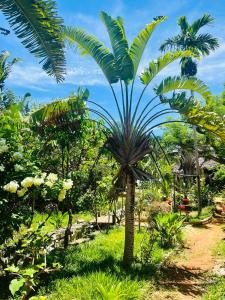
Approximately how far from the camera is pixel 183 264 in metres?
11.1

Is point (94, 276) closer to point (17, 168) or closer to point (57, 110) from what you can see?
point (17, 168)

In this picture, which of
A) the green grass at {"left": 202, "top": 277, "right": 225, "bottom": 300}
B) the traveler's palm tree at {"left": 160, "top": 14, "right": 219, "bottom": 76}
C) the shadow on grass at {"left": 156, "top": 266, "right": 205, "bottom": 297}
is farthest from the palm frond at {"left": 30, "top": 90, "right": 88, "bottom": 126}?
the traveler's palm tree at {"left": 160, "top": 14, "right": 219, "bottom": 76}

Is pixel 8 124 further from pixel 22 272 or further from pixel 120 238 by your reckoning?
pixel 120 238

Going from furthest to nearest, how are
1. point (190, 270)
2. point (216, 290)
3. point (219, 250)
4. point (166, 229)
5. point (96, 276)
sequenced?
point (219, 250), point (166, 229), point (190, 270), point (216, 290), point (96, 276)

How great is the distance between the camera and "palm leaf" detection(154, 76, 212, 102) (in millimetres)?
10195

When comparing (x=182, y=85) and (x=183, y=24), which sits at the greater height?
(x=183, y=24)

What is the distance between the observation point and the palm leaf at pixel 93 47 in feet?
32.2

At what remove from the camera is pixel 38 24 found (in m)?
5.20

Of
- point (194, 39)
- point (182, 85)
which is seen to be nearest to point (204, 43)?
point (194, 39)

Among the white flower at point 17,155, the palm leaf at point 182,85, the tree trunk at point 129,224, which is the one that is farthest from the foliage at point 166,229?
the white flower at point 17,155

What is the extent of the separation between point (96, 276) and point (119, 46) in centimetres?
600

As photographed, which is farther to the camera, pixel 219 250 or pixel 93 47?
pixel 219 250

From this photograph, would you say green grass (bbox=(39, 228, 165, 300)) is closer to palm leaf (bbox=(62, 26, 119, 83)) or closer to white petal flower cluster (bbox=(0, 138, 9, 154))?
white petal flower cluster (bbox=(0, 138, 9, 154))

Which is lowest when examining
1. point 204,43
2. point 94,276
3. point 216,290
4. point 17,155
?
point 216,290
